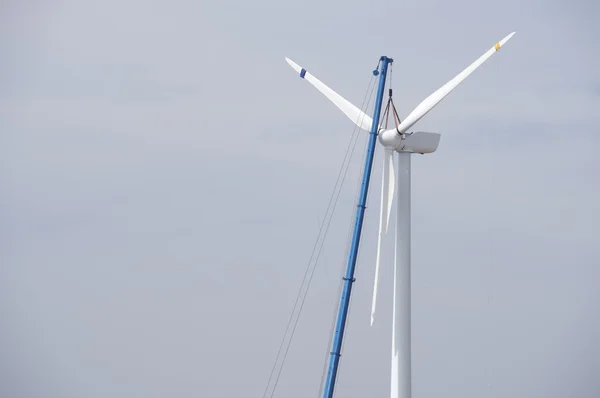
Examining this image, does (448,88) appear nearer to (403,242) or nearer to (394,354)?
(403,242)

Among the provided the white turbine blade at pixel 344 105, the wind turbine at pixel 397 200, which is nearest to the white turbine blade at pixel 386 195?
the wind turbine at pixel 397 200

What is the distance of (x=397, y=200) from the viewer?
172 ft

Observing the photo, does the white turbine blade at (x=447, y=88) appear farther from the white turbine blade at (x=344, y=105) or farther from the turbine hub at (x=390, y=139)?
the white turbine blade at (x=344, y=105)

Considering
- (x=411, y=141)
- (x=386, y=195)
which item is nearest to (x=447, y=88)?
(x=411, y=141)

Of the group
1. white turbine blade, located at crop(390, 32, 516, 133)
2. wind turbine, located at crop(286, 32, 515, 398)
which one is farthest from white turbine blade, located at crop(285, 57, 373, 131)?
white turbine blade, located at crop(390, 32, 516, 133)

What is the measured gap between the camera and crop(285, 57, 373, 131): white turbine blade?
5425cm

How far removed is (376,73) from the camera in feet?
182

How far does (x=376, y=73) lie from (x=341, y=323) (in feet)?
43.7

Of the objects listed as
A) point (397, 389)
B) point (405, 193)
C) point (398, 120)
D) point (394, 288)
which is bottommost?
point (397, 389)

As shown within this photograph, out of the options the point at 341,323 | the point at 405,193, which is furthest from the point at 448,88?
the point at 341,323

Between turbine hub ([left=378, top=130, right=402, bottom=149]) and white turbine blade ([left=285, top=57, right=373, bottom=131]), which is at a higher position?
white turbine blade ([left=285, top=57, right=373, bottom=131])

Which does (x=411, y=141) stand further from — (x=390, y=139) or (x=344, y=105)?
(x=344, y=105)

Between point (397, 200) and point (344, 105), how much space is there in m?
5.99

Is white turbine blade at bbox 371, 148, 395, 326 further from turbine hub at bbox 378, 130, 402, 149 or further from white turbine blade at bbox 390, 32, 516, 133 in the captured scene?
white turbine blade at bbox 390, 32, 516, 133
